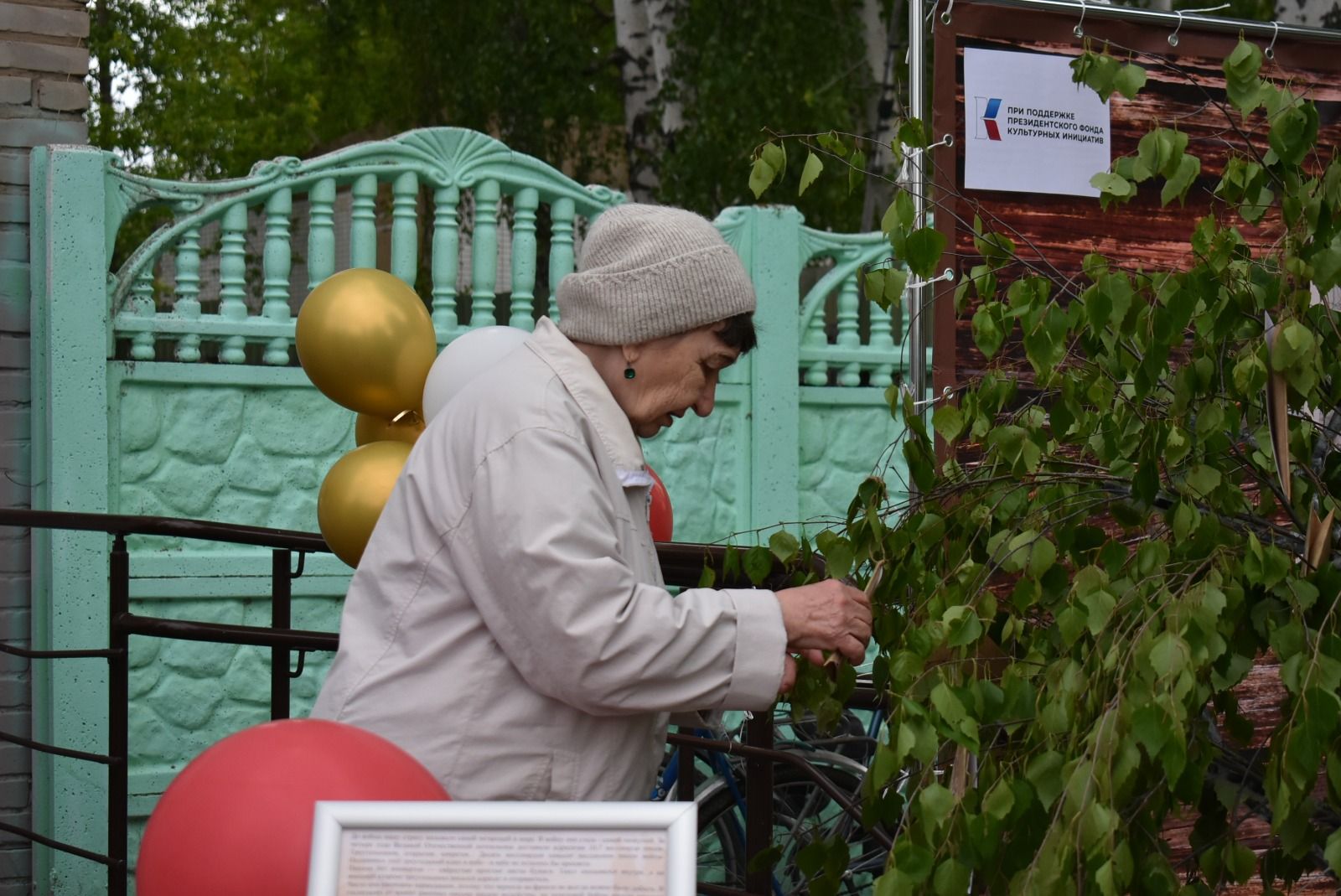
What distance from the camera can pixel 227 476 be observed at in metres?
4.80

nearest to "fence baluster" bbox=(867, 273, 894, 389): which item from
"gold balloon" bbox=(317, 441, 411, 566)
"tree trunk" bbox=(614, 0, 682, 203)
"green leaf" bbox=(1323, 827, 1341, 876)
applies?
"gold balloon" bbox=(317, 441, 411, 566)

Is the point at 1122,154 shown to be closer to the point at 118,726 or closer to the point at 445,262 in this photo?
the point at 118,726

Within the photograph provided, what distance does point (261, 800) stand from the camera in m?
1.68

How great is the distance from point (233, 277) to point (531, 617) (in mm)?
3288

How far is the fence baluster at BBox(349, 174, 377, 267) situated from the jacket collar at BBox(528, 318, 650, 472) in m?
3.03

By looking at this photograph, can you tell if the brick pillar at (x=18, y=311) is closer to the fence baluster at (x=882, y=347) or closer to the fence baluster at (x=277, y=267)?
the fence baluster at (x=277, y=267)

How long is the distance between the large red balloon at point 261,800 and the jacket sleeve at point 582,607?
0.20 m

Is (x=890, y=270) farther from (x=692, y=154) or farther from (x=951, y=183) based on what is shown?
(x=692, y=154)

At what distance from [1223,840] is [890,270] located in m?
0.75

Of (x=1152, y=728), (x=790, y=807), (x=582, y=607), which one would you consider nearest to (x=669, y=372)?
(x=582, y=607)

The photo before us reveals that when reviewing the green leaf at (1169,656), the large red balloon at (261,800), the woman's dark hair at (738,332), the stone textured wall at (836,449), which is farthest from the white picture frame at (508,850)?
the stone textured wall at (836,449)

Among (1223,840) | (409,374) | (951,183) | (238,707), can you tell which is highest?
(951,183)

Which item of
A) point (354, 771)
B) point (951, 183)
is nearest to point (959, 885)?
point (354, 771)

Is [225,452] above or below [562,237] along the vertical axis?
below
